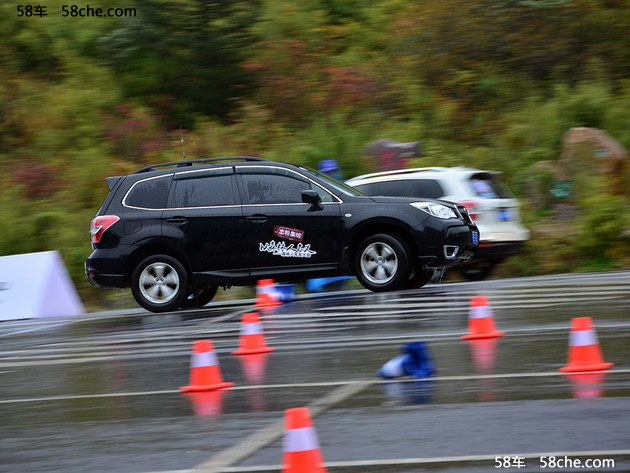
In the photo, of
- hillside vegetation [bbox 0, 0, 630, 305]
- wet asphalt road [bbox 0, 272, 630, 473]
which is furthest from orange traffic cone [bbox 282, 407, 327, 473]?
hillside vegetation [bbox 0, 0, 630, 305]

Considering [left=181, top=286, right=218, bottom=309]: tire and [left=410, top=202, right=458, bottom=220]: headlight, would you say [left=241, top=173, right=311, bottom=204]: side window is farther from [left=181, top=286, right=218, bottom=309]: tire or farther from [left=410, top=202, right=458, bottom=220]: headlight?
[left=181, top=286, right=218, bottom=309]: tire

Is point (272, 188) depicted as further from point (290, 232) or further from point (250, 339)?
point (250, 339)

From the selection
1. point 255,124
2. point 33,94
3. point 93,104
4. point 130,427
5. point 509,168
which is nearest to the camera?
point 130,427

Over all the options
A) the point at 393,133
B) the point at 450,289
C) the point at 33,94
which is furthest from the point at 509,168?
the point at 33,94

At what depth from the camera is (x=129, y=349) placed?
10062 mm

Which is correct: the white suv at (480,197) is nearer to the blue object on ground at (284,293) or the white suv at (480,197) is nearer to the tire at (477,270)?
the tire at (477,270)

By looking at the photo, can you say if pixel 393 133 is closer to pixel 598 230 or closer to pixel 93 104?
pixel 598 230

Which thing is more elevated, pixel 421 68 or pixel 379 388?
pixel 421 68

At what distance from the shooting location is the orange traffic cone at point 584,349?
6609 mm

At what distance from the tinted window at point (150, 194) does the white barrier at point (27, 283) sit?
8.42ft

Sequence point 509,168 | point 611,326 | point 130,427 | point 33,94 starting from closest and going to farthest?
point 130,427 < point 611,326 < point 509,168 < point 33,94

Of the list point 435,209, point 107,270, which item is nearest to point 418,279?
point 435,209

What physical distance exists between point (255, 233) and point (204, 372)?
234 inches

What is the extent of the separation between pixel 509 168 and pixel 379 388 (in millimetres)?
14050
